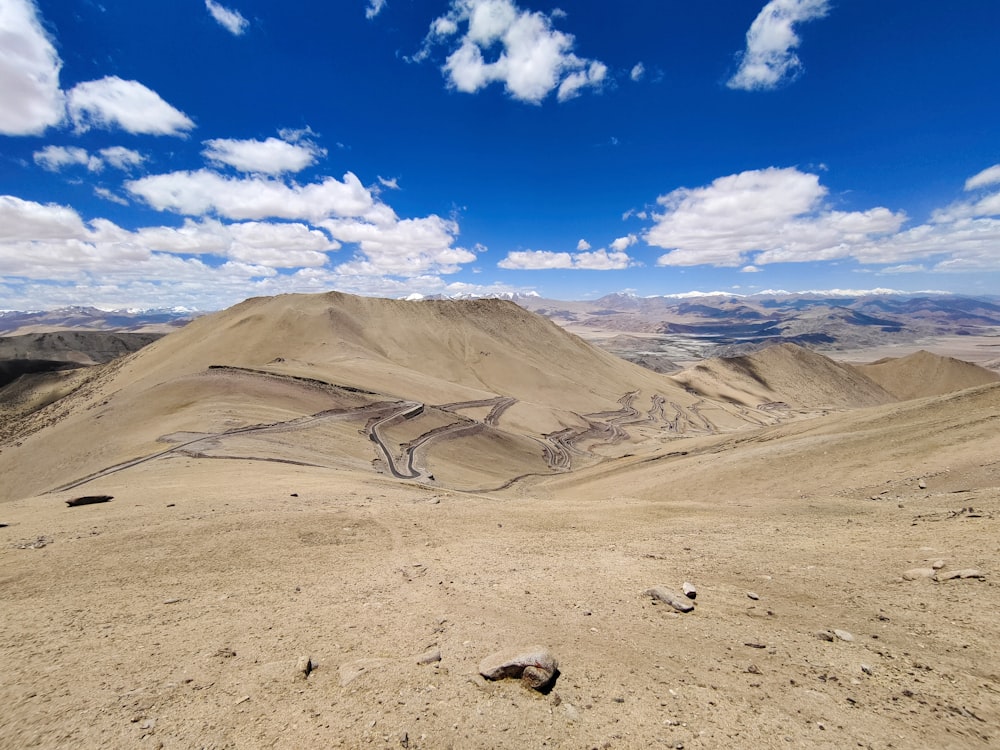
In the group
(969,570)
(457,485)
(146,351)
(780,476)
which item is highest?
(146,351)

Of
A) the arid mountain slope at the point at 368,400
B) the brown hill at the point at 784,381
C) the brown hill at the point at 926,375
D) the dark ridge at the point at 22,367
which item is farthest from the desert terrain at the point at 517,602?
the brown hill at the point at 926,375

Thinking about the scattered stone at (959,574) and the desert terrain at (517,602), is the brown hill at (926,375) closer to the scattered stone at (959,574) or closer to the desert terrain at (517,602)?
the desert terrain at (517,602)

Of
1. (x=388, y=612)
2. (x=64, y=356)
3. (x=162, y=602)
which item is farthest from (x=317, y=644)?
(x=64, y=356)

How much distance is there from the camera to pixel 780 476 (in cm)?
2009

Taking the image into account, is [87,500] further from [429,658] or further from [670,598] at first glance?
[670,598]

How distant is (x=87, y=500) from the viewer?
1541 cm

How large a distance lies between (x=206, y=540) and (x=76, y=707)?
6384 mm

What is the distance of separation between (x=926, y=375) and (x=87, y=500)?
15288cm

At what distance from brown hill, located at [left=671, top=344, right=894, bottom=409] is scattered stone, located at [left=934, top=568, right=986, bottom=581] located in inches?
3961

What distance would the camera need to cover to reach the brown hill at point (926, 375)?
106875 millimetres

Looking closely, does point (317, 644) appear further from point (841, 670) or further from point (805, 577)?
point (805, 577)

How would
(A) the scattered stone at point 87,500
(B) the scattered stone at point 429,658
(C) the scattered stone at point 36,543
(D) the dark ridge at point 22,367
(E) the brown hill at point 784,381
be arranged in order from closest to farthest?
(B) the scattered stone at point 429,658 < (C) the scattered stone at point 36,543 < (A) the scattered stone at point 87,500 < (D) the dark ridge at point 22,367 < (E) the brown hill at point 784,381

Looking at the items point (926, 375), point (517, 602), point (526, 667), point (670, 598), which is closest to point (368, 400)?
point (517, 602)

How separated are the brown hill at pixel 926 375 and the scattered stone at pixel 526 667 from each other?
440 ft
